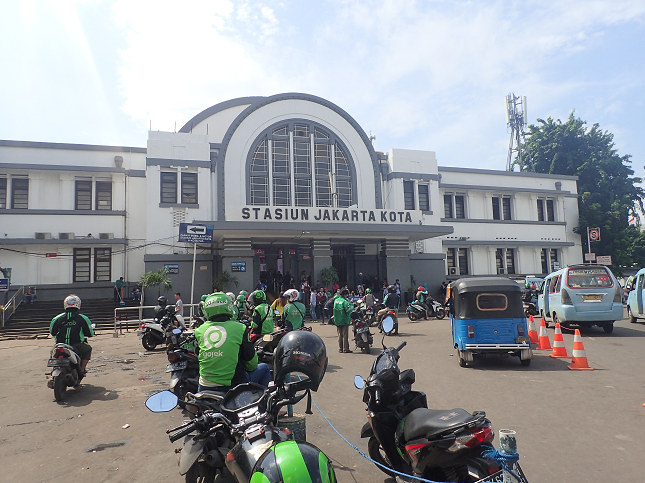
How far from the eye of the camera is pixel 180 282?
891 inches

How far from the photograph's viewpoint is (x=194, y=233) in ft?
57.3

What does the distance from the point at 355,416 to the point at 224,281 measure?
16182mm

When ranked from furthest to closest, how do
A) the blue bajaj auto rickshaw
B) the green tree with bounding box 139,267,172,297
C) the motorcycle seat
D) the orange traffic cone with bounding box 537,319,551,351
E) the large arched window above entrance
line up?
the large arched window above entrance, the green tree with bounding box 139,267,172,297, the orange traffic cone with bounding box 537,319,551,351, the blue bajaj auto rickshaw, the motorcycle seat

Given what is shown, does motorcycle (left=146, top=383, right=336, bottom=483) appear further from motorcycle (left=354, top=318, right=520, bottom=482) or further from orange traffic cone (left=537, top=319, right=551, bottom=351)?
orange traffic cone (left=537, top=319, right=551, bottom=351)

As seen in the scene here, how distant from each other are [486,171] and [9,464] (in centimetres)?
3147

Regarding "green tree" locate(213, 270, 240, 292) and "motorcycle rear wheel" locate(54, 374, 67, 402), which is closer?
"motorcycle rear wheel" locate(54, 374, 67, 402)

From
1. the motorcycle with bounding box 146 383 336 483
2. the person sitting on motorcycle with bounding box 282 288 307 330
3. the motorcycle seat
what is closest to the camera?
the motorcycle with bounding box 146 383 336 483

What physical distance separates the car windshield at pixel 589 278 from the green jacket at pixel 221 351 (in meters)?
12.3

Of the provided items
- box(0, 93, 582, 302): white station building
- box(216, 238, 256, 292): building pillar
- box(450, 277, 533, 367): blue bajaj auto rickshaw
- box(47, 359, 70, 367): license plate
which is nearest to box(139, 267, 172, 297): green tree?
box(0, 93, 582, 302): white station building

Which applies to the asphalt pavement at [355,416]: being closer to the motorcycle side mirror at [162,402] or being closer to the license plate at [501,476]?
the license plate at [501,476]

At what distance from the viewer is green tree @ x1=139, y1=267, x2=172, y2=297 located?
2050 cm

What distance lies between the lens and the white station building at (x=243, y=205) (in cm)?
2200

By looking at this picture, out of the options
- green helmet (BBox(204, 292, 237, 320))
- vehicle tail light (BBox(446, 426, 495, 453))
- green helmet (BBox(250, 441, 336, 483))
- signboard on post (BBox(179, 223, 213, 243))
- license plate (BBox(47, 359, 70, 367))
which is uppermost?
signboard on post (BBox(179, 223, 213, 243))

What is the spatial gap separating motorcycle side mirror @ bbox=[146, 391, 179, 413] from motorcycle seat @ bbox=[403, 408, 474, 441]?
1.76m
